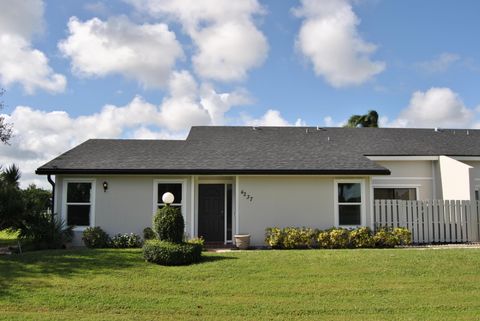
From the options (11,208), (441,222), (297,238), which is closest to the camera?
(11,208)

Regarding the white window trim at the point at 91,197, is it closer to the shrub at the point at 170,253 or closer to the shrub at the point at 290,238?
the shrub at the point at 170,253

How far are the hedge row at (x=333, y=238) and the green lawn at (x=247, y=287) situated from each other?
8.58 ft

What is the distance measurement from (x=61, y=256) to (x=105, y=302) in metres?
3.94

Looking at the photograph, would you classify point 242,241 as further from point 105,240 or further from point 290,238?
point 105,240

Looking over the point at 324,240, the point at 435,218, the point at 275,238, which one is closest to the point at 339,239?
the point at 324,240

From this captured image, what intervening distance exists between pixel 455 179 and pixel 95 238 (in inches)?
564

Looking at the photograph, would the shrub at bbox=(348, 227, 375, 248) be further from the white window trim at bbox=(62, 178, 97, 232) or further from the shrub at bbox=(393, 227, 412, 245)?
the white window trim at bbox=(62, 178, 97, 232)

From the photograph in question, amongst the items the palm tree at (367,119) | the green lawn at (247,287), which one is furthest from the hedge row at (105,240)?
the palm tree at (367,119)

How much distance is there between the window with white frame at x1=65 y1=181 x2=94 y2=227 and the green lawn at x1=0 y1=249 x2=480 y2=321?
11.0 ft

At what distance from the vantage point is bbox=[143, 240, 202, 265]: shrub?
10633 mm

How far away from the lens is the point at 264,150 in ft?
57.1

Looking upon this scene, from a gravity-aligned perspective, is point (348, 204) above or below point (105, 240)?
above

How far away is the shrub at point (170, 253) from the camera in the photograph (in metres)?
10.6

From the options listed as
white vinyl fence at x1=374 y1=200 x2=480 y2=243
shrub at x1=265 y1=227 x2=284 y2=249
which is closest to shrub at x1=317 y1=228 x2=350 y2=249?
shrub at x1=265 y1=227 x2=284 y2=249
